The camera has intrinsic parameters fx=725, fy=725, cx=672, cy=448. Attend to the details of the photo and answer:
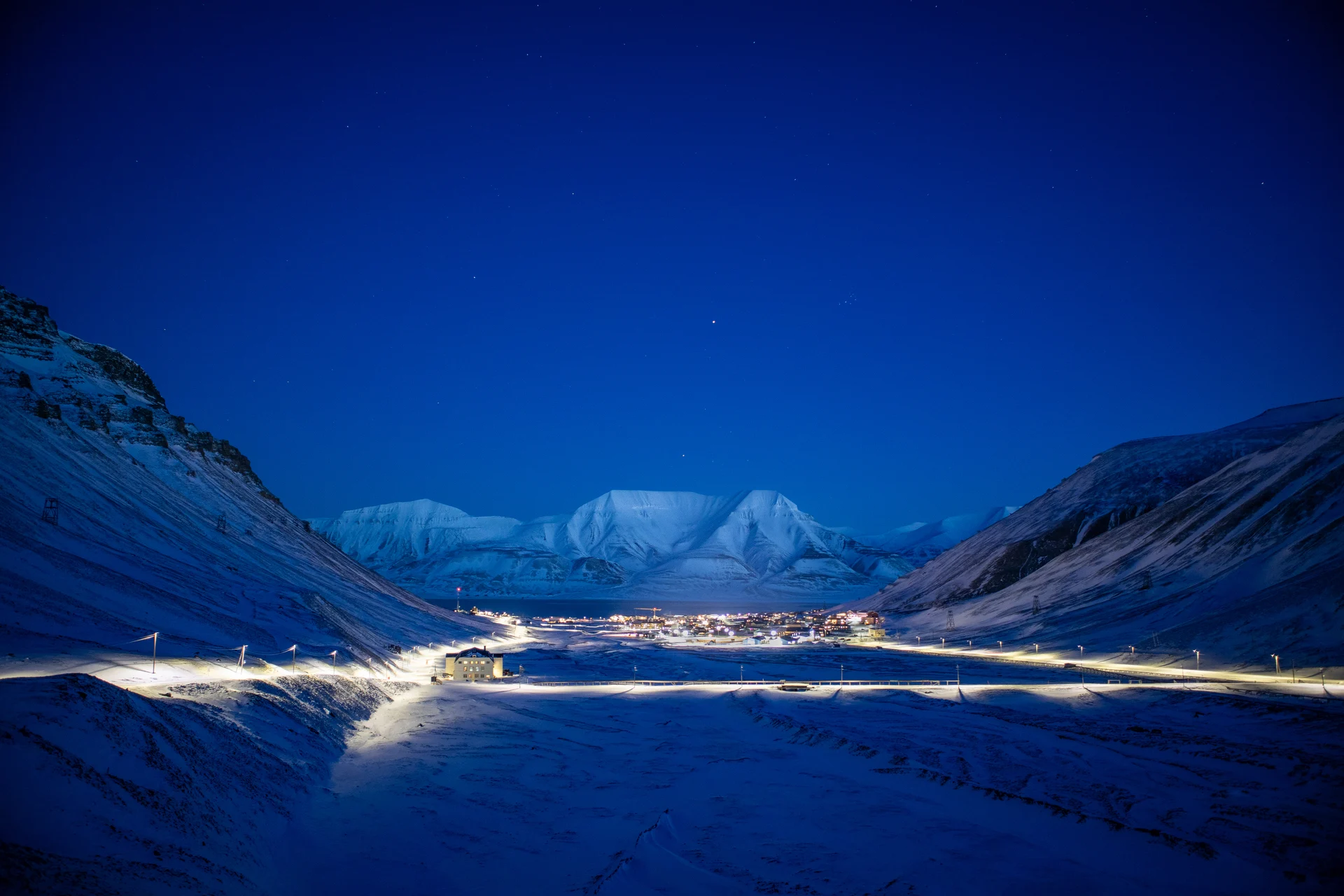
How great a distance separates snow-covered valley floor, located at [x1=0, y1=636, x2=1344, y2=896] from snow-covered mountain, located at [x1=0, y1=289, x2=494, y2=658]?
40.0ft

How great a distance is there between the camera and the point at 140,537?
201 feet

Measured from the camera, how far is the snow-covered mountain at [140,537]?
4219cm

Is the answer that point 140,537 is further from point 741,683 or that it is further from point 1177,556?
point 1177,556

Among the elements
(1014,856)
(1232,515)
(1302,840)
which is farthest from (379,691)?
(1232,515)

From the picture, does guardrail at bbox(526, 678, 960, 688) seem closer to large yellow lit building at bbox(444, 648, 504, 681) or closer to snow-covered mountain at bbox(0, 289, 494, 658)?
large yellow lit building at bbox(444, 648, 504, 681)

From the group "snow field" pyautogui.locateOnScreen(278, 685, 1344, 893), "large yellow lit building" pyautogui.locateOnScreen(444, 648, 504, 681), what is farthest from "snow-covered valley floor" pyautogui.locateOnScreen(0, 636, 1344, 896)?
"large yellow lit building" pyautogui.locateOnScreen(444, 648, 504, 681)

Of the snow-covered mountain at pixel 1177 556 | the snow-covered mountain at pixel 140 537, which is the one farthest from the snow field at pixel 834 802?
the snow-covered mountain at pixel 1177 556

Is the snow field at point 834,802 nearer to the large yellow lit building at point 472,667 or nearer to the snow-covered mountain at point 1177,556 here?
the large yellow lit building at point 472,667

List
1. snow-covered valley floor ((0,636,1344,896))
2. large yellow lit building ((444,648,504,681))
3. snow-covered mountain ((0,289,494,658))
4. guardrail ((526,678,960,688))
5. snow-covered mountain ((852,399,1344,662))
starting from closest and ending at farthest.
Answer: snow-covered valley floor ((0,636,1344,896)) < snow-covered mountain ((0,289,494,658)) < guardrail ((526,678,960,688)) < large yellow lit building ((444,648,504,681)) < snow-covered mountain ((852,399,1344,662))

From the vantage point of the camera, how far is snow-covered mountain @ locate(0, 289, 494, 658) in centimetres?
4219

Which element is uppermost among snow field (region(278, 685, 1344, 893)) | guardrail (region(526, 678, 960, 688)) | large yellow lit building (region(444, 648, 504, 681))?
large yellow lit building (region(444, 648, 504, 681))

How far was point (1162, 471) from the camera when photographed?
14062 cm

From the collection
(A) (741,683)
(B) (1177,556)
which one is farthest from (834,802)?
(B) (1177,556)

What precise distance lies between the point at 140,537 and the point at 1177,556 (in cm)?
11301
